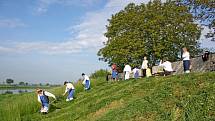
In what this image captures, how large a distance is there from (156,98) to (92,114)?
10.9 ft

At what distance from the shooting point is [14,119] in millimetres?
21516

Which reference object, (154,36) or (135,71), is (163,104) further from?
(154,36)

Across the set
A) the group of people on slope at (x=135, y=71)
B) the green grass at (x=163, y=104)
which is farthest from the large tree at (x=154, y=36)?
the green grass at (x=163, y=104)

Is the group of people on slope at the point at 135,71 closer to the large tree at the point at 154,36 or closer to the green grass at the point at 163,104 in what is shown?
the green grass at the point at 163,104

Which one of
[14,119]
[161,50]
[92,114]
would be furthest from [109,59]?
[92,114]

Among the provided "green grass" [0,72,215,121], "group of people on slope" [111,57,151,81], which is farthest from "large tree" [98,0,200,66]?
"green grass" [0,72,215,121]

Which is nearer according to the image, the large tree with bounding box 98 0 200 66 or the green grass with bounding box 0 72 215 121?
the green grass with bounding box 0 72 215 121

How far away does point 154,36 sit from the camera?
52312mm

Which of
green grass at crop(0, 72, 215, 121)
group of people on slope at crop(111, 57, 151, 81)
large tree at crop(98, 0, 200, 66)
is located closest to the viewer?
green grass at crop(0, 72, 215, 121)

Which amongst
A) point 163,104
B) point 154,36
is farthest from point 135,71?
point 154,36

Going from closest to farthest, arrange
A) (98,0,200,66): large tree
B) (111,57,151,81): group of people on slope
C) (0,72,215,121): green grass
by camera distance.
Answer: (0,72,215,121): green grass
(111,57,151,81): group of people on slope
(98,0,200,66): large tree

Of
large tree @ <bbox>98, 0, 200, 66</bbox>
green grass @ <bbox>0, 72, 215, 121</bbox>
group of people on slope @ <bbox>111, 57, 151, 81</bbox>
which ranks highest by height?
large tree @ <bbox>98, 0, 200, 66</bbox>

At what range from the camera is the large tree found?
52.4 meters

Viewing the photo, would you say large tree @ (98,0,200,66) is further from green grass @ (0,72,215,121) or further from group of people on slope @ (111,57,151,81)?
green grass @ (0,72,215,121)
